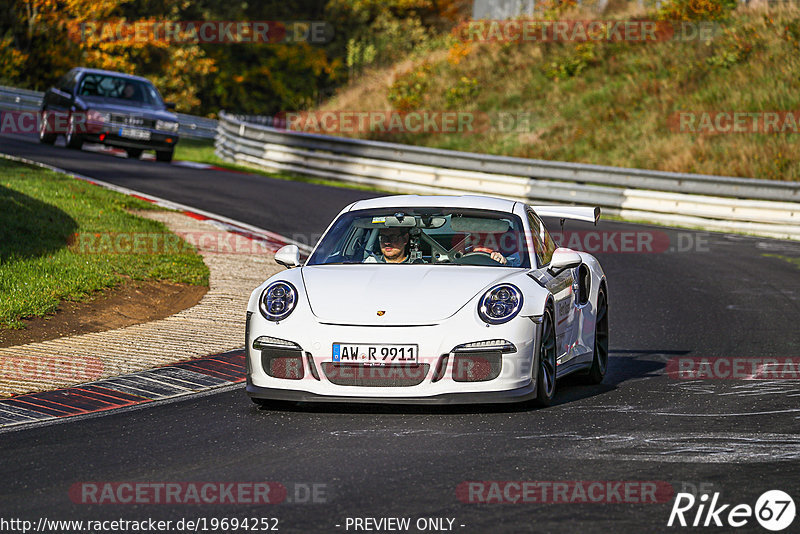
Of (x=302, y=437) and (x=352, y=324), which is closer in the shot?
(x=302, y=437)

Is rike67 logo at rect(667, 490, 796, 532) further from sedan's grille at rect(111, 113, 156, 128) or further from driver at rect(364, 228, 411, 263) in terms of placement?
sedan's grille at rect(111, 113, 156, 128)

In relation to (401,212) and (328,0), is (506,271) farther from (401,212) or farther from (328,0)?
(328,0)

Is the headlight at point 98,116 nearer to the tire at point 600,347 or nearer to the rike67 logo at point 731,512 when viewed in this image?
the tire at point 600,347

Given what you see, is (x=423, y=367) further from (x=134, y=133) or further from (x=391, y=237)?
(x=134, y=133)

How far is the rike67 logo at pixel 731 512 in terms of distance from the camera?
5273 millimetres

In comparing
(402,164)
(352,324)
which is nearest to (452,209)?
(352,324)

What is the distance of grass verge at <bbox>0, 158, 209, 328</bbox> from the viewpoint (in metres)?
11.8

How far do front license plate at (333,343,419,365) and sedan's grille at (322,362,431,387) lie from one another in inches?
1.2

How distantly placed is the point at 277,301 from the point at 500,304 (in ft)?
4.53

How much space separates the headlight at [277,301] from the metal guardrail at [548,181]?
48.8ft

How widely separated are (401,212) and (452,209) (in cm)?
36

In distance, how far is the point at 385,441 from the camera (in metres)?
6.93

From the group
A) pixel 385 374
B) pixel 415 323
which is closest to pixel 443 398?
pixel 385 374

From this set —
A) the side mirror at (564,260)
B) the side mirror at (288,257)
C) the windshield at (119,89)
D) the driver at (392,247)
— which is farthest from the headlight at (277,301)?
the windshield at (119,89)
